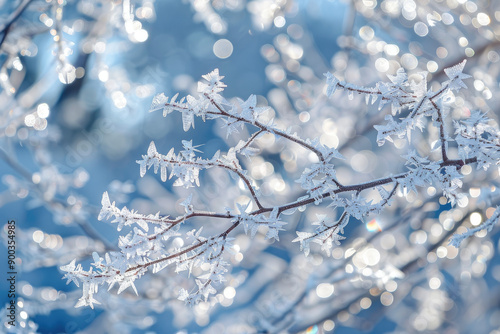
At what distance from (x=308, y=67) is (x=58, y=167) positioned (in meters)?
3.60

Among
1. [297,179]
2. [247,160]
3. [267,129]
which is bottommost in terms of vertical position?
[247,160]

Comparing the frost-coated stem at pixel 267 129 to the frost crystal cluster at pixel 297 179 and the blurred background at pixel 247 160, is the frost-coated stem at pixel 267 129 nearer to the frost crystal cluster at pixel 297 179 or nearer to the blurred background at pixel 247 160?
the frost crystal cluster at pixel 297 179

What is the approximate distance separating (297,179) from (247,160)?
344 centimetres

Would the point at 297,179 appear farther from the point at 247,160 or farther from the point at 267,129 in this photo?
the point at 247,160

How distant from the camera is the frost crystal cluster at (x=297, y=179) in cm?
110

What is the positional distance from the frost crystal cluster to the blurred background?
1268mm

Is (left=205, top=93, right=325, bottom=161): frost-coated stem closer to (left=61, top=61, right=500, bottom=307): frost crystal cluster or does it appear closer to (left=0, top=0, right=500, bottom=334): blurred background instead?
(left=61, top=61, right=500, bottom=307): frost crystal cluster

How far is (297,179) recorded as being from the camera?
1.15m

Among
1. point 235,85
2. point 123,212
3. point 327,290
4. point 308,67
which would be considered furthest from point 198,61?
point 123,212

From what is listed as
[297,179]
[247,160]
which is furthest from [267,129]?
[247,160]

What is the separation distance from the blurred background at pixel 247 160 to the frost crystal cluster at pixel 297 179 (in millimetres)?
1268

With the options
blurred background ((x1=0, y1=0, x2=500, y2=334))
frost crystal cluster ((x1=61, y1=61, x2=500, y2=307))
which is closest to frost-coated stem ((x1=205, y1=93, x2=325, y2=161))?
frost crystal cluster ((x1=61, y1=61, x2=500, y2=307))

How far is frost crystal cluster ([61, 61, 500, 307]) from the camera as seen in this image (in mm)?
1104

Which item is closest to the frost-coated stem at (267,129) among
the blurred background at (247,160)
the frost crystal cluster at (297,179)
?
the frost crystal cluster at (297,179)
